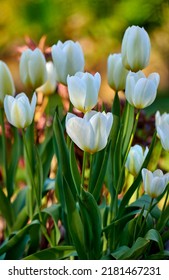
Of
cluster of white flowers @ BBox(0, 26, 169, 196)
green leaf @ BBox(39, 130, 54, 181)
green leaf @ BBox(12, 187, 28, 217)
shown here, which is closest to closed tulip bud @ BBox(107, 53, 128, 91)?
cluster of white flowers @ BBox(0, 26, 169, 196)

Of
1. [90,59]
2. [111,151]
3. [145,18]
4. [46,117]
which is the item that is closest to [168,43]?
[145,18]

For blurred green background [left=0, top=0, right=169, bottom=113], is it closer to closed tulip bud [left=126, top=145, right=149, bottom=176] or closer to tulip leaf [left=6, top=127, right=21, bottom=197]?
tulip leaf [left=6, top=127, right=21, bottom=197]

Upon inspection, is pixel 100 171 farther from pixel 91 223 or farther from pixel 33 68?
pixel 33 68

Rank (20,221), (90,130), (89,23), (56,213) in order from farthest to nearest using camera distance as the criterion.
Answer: (89,23) → (20,221) → (56,213) → (90,130)

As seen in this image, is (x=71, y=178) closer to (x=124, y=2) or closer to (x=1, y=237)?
(x=1, y=237)

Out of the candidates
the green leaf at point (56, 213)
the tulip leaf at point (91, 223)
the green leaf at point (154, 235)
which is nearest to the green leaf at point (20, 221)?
the green leaf at point (56, 213)

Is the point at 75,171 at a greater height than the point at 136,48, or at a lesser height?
lesser

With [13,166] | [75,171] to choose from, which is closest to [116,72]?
[75,171]
